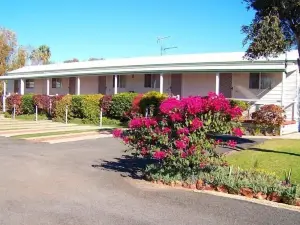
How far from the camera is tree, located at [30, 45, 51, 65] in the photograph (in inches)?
2398

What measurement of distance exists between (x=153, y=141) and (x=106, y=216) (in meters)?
2.78

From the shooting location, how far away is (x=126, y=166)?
408 inches

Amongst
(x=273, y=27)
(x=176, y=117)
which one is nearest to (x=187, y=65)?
(x=273, y=27)

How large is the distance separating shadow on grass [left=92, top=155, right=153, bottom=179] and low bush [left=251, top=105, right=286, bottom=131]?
917 cm

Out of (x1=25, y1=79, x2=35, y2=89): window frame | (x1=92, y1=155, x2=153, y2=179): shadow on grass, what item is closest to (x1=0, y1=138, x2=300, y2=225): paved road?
(x1=92, y1=155, x2=153, y2=179): shadow on grass

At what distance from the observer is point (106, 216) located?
5.72m

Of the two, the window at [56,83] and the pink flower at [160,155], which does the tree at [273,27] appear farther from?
the window at [56,83]

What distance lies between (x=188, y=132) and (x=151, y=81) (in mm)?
20609

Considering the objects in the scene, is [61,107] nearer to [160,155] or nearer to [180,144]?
[160,155]

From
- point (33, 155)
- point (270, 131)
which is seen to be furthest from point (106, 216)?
point (270, 131)

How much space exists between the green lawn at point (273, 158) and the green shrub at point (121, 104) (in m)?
10.2

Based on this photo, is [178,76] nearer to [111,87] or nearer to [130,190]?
[111,87]

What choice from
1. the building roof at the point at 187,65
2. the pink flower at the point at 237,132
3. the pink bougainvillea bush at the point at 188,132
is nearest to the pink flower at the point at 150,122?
the pink bougainvillea bush at the point at 188,132

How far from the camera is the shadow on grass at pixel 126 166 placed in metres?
9.27
